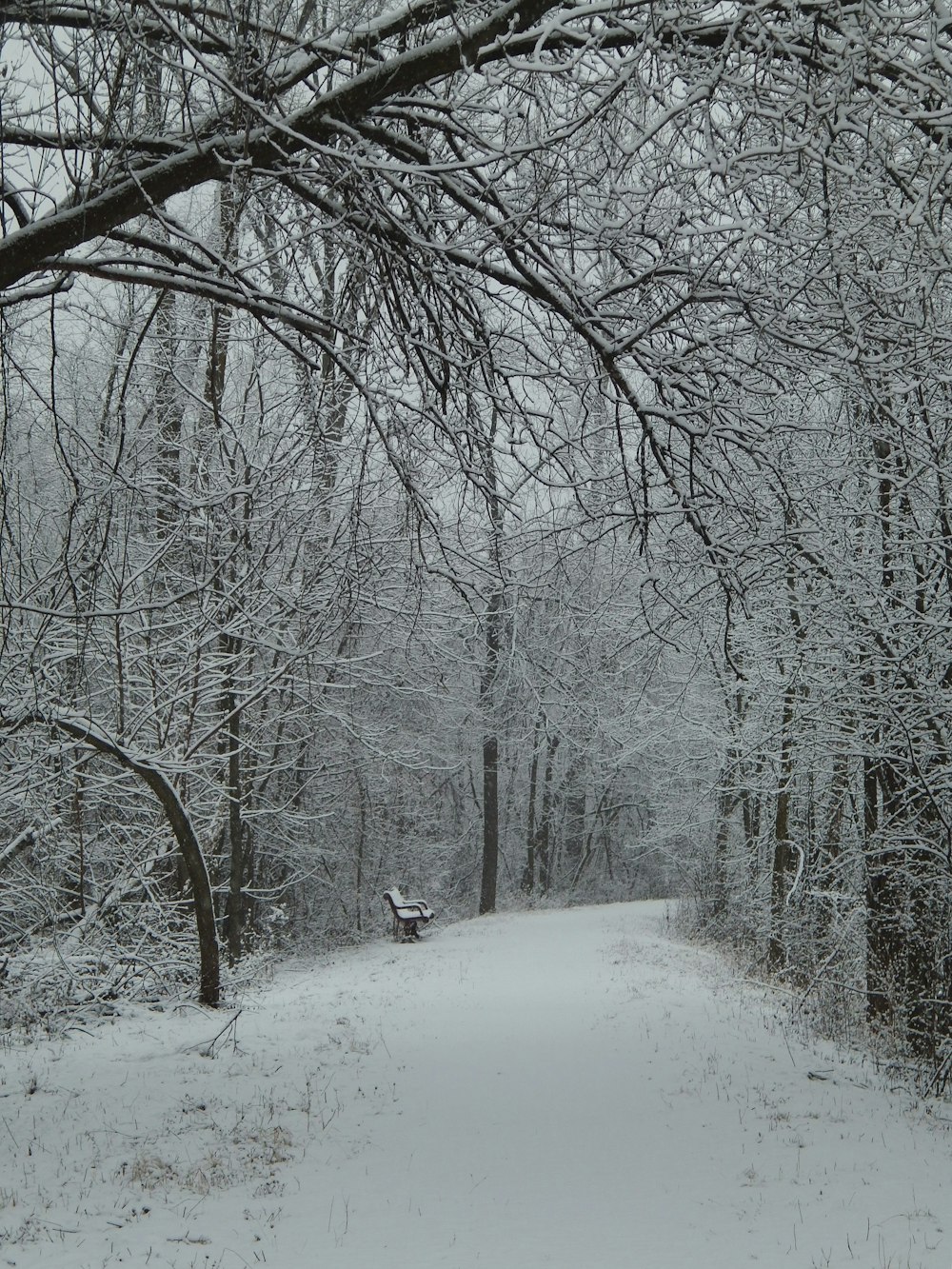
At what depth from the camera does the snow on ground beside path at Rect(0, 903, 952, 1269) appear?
4.52m

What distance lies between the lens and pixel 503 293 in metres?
4.83

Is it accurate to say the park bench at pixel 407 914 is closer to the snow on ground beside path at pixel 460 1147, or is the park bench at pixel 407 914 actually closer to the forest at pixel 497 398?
the forest at pixel 497 398

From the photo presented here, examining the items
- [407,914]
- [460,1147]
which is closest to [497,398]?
[460,1147]

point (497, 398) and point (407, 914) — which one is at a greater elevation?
point (497, 398)

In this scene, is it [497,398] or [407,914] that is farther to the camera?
[407,914]

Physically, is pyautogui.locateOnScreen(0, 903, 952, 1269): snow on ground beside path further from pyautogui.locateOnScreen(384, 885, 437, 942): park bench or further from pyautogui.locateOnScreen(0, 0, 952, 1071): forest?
pyautogui.locateOnScreen(384, 885, 437, 942): park bench

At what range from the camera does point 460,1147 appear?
19.6 ft

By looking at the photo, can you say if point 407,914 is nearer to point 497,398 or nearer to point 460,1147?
point 460,1147

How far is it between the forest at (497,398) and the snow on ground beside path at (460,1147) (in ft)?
3.59

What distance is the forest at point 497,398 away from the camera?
3.33 metres

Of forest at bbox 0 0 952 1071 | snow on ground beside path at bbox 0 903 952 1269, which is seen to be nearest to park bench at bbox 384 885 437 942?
forest at bbox 0 0 952 1071

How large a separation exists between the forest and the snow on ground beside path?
110 cm

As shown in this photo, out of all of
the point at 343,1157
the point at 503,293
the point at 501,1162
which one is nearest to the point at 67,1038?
the point at 343,1157

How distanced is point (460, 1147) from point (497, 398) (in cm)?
456
